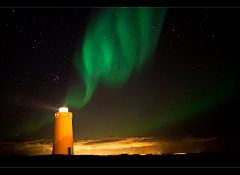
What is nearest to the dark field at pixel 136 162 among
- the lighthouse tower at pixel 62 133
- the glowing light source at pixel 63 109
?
the lighthouse tower at pixel 62 133

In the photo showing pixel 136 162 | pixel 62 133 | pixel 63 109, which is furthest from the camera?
pixel 63 109

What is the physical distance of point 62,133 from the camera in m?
27.2

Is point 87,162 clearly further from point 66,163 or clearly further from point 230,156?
point 230,156

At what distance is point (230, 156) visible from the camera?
513 inches

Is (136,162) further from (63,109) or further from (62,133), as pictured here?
(63,109)

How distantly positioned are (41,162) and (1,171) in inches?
109

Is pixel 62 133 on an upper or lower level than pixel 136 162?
upper

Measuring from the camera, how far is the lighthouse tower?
27.0 metres

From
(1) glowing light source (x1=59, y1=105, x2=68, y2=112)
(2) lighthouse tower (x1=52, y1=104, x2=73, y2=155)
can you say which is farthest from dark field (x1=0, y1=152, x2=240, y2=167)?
(1) glowing light source (x1=59, y1=105, x2=68, y2=112)

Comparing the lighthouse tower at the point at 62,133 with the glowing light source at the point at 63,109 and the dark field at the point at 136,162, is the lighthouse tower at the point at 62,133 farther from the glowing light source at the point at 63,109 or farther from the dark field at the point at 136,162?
the dark field at the point at 136,162

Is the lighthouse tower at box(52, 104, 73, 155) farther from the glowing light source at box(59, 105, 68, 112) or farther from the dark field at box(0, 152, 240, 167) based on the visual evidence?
the dark field at box(0, 152, 240, 167)

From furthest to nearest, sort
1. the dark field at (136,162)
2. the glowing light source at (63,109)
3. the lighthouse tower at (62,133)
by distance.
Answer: the glowing light source at (63,109) → the lighthouse tower at (62,133) → the dark field at (136,162)

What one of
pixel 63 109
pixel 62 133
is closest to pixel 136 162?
pixel 62 133

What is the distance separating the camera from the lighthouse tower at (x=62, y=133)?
27.0 meters
